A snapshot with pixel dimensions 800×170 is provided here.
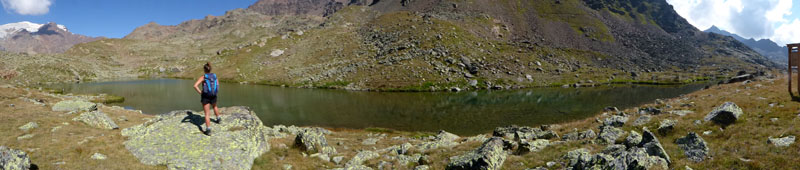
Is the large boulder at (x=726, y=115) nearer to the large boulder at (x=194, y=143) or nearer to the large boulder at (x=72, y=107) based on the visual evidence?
the large boulder at (x=194, y=143)

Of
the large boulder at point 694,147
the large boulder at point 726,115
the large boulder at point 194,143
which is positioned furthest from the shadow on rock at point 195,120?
the large boulder at point 726,115

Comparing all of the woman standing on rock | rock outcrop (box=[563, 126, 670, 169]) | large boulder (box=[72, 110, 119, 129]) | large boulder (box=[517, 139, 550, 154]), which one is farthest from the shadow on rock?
rock outcrop (box=[563, 126, 670, 169])

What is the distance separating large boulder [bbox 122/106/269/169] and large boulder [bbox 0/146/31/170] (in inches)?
129

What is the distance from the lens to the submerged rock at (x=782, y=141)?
11.9 meters

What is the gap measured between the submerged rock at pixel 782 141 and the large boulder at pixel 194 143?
22570 millimetres

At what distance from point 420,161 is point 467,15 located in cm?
17697

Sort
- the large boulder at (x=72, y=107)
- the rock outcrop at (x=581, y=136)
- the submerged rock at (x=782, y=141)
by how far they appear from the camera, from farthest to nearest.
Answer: the large boulder at (x=72, y=107), the rock outcrop at (x=581, y=136), the submerged rock at (x=782, y=141)

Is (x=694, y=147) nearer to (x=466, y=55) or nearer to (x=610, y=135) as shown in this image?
(x=610, y=135)

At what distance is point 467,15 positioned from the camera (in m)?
184

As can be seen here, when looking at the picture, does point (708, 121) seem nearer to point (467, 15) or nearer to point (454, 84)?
point (454, 84)

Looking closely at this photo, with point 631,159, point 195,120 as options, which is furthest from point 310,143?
point 631,159

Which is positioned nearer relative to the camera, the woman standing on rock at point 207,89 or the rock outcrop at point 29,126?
the woman standing on rock at point 207,89

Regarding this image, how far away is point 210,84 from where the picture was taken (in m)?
15.9

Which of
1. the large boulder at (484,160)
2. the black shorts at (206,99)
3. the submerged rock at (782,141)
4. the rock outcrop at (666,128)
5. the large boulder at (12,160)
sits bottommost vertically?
the large boulder at (484,160)
